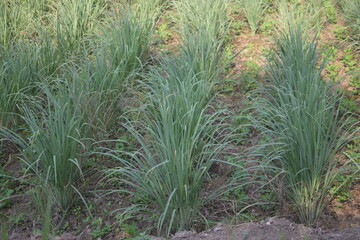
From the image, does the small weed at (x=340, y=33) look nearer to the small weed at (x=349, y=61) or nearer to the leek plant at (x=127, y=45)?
the small weed at (x=349, y=61)

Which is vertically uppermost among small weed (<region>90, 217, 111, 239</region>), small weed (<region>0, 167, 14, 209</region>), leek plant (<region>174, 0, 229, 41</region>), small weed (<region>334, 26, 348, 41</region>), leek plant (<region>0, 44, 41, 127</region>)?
leek plant (<region>174, 0, 229, 41</region>)

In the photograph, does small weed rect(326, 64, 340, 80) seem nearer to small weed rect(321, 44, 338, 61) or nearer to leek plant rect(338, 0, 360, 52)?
small weed rect(321, 44, 338, 61)

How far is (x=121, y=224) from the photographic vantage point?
331 cm

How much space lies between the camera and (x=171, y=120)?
321cm

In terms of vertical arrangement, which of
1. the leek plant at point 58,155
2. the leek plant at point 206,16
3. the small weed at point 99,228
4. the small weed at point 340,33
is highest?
the leek plant at point 206,16

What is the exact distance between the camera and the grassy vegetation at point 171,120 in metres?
3.18

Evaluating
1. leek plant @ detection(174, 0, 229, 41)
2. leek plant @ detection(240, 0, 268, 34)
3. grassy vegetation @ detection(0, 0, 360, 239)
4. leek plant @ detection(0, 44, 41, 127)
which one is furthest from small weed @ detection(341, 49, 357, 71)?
leek plant @ detection(0, 44, 41, 127)

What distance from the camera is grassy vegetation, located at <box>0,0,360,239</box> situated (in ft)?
10.4

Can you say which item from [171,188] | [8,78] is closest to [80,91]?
[8,78]

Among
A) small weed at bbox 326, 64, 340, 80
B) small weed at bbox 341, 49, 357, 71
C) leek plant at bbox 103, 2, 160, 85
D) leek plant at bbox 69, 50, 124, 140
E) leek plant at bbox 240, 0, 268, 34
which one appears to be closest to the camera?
leek plant at bbox 69, 50, 124, 140

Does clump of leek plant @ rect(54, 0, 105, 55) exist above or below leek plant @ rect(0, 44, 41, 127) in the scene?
above

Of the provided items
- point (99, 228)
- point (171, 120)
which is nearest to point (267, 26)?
point (171, 120)

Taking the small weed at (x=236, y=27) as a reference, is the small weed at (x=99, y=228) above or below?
below

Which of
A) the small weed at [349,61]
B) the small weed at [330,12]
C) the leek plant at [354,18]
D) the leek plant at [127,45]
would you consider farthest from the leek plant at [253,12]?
the leek plant at [127,45]
